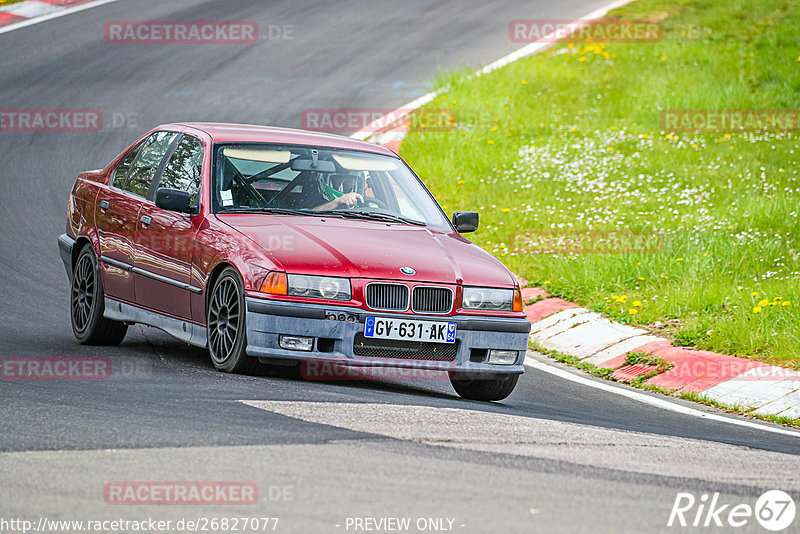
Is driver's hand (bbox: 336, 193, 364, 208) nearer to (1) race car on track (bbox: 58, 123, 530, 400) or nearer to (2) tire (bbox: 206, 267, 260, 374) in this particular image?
(1) race car on track (bbox: 58, 123, 530, 400)

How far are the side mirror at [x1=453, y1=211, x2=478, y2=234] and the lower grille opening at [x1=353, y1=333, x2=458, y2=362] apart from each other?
5.21ft

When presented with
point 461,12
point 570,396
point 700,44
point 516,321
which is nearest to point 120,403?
point 516,321

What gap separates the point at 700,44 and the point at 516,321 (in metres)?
15.8

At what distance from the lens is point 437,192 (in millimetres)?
16562

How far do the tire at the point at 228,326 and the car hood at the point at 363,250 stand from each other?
0.33m

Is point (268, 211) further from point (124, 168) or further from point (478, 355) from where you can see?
point (124, 168)

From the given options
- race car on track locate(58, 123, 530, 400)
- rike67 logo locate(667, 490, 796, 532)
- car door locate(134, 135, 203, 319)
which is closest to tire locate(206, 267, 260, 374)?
race car on track locate(58, 123, 530, 400)

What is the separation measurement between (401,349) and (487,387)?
3.32ft

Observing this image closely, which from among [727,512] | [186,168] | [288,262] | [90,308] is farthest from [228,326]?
[727,512]

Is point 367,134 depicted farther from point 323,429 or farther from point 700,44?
point 323,429

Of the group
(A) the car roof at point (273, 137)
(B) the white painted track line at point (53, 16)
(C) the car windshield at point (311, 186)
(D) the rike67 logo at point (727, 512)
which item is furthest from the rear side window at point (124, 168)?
(B) the white painted track line at point (53, 16)

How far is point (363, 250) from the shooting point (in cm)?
768

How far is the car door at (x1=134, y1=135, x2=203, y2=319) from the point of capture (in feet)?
27.1

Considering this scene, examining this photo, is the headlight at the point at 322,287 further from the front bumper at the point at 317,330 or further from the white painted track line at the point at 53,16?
the white painted track line at the point at 53,16
